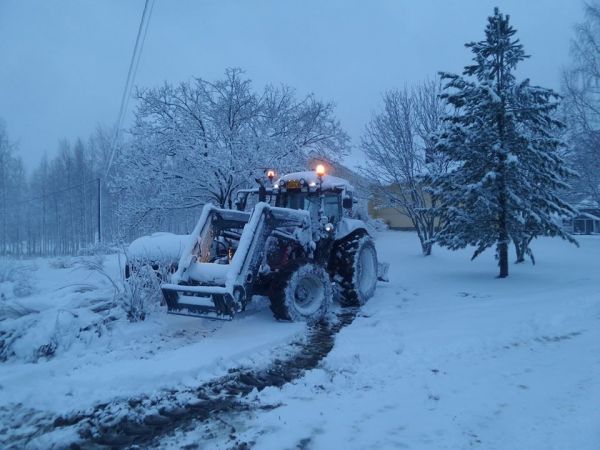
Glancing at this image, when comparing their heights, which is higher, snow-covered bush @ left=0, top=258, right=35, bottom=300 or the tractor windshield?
the tractor windshield

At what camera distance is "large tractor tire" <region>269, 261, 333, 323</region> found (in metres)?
6.38

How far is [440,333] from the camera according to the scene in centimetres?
599

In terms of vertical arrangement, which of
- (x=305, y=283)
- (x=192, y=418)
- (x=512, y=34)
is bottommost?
(x=192, y=418)

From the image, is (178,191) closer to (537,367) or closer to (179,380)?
(179,380)

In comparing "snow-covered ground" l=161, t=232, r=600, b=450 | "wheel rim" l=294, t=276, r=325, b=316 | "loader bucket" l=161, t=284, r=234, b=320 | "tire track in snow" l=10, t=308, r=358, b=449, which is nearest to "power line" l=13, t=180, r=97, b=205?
"wheel rim" l=294, t=276, r=325, b=316

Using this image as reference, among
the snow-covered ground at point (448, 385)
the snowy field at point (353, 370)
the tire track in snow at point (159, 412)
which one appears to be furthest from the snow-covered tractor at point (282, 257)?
the tire track in snow at point (159, 412)

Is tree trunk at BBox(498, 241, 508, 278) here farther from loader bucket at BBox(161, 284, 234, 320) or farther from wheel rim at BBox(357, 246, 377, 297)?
loader bucket at BBox(161, 284, 234, 320)

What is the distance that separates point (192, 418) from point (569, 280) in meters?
10.2

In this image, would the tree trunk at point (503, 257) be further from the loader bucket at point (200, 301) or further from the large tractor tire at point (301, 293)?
the loader bucket at point (200, 301)

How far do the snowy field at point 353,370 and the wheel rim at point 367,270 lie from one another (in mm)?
720

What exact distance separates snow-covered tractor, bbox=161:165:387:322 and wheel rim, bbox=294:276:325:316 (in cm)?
2

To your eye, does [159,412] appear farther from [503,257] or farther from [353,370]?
[503,257]

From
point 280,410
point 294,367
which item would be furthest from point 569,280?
point 280,410

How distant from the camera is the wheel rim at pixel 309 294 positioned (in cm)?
697
